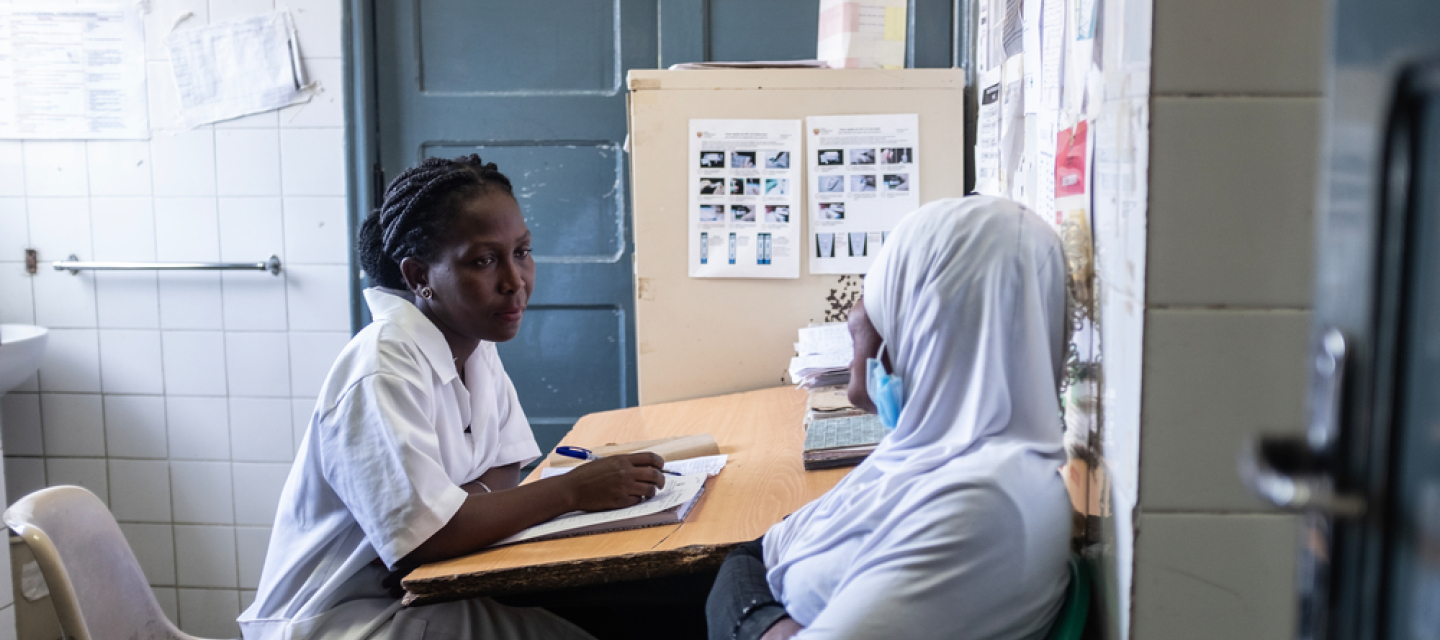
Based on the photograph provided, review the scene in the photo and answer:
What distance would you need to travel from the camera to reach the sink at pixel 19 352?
248 cm

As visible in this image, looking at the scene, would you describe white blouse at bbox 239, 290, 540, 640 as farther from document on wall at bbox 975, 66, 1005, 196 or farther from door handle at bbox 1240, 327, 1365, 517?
document on wall at bbox 975, 66, 1005, 196

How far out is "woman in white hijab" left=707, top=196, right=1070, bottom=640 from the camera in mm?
841

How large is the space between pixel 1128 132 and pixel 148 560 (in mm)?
3037

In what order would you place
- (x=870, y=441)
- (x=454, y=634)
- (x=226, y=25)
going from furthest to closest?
1. (x=226, y=25)
2. (x=870, y=441)
3. (x=454, y=634)

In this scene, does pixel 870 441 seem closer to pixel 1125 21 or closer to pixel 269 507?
pixel 1125 21

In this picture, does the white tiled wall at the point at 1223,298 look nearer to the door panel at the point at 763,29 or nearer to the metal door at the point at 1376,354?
the metal door at the point at 1376,354

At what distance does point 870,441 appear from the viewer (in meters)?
1.53

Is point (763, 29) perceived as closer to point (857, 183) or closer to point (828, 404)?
point (857, 183)

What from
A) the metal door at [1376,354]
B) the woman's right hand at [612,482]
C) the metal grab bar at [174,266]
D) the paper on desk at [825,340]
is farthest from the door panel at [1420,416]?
the metal grab bar at [174,266]

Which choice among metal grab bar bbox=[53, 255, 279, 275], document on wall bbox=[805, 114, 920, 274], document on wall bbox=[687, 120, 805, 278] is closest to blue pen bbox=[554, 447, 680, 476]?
document on wall bbox=[687, 120, 805, 278]

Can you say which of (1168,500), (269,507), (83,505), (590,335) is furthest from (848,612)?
(269,507)

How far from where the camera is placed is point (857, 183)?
2.22 metres

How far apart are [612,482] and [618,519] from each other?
0.23ft

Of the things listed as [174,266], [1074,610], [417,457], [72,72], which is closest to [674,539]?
[417,457]
